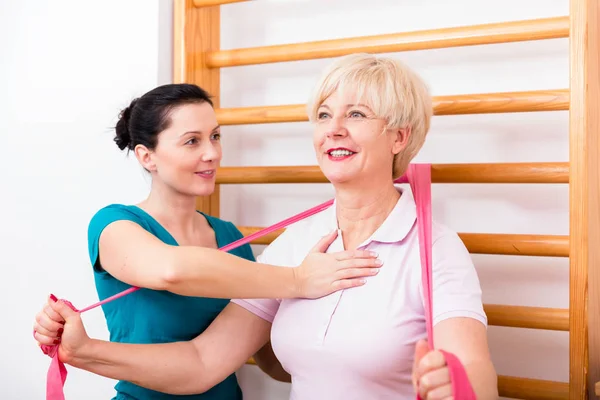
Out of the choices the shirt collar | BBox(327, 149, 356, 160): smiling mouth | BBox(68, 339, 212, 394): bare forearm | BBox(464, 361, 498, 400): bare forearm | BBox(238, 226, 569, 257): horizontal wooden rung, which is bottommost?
Answer: BBox(68, 339, 212, 394): bare forearm

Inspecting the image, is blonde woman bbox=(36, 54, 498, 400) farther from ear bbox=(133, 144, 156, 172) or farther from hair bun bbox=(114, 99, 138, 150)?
hair bun bbox=(114, 99, 138, 150)

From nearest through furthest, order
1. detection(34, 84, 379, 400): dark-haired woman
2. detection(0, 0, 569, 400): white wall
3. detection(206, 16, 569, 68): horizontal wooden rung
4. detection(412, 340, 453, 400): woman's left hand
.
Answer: detection(412, 340, 453, 400): woman's left hand < detection(34, 84, 379, 400): dark-haired woman < detection(206, 16, 569, 68): horizontal wooden rung < detection(0, 0, 569, 400): white wall

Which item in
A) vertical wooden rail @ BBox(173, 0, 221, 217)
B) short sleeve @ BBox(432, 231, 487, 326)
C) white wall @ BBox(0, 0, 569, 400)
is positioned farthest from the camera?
vertical wooden rail @ BBox(173, 0, 221, 217)

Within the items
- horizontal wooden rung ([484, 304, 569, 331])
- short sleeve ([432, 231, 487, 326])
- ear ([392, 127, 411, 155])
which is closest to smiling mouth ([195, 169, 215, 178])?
ear ([392, 127, 411, 155])

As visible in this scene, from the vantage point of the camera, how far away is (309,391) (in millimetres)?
1249

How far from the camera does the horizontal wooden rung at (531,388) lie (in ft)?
4.28

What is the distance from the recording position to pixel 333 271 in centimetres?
124

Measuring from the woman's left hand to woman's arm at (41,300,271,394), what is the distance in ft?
1.80

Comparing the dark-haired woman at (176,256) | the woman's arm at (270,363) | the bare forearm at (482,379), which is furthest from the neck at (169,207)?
the bare forearm at (482,379)

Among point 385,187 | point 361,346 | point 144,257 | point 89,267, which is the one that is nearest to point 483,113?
point 385,187

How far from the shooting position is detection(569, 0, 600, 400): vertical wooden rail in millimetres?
1250

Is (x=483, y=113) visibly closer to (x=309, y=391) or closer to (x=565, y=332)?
(x=565, y=332)

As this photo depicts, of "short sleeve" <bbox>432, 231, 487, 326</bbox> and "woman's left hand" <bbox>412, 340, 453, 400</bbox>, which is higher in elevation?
"short sleeve" <bbox>432, 231, 487, 326</bbox>

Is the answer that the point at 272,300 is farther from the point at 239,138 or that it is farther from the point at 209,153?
the point at 239,138
